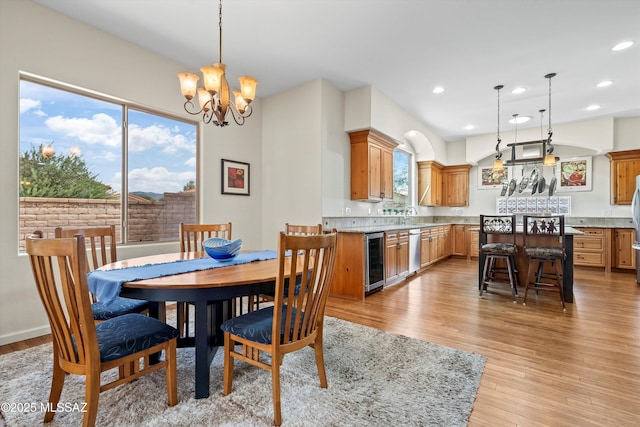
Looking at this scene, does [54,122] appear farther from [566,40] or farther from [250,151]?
[566,40]

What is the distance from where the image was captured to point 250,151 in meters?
4.82

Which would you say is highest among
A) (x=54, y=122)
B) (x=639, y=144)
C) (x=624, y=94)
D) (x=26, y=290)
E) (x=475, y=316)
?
(x=624, y=94)

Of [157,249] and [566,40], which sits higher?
[566,40]

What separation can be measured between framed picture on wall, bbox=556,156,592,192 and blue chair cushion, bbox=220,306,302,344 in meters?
7.58

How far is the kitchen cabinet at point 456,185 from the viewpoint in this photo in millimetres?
7910

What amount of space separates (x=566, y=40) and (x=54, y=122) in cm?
538

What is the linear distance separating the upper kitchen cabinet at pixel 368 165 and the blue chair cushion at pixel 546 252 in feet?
7.22

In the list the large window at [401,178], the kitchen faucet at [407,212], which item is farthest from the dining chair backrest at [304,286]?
the kitchen faucet at [407,212]

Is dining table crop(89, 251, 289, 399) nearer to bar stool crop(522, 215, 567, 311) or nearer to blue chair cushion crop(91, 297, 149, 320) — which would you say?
blue chair cushion crop(91, 297, 149, 320)

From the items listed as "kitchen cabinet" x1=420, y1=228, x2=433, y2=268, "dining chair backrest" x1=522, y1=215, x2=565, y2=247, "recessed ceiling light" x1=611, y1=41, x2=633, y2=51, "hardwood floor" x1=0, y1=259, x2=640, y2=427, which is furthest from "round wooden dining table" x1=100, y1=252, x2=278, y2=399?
"recessed ceiling light" x1=611, y1=41, x2=633, y2=51

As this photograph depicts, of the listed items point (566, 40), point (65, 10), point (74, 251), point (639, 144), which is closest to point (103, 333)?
point (74, 251)

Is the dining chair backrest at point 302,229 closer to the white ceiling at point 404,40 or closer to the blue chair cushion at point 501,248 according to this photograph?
the white ceiling at point 404,40

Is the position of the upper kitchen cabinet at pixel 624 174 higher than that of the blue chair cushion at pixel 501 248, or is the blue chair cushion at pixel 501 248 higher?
the upper kitchen cabinet at pixel 624 174

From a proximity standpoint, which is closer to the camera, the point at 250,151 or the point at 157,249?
the point at 157,249
